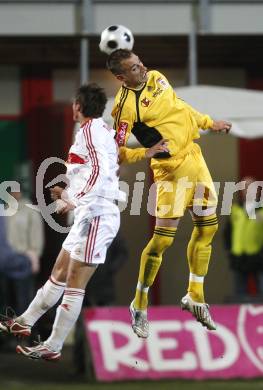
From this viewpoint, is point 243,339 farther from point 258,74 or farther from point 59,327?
point 59,327

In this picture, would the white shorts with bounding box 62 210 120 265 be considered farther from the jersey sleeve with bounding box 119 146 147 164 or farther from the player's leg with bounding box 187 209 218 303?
the jersey sleeve with bounding box 119 146 147 164

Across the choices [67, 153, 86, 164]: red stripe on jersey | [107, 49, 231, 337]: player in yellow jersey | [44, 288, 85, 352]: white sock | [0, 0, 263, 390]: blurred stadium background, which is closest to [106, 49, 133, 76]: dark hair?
[107, 49, 231, 337]: player in yellow jersey

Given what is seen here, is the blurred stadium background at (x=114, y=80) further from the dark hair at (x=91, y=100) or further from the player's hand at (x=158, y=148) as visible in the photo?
the player's hand at (x=158, y=148)

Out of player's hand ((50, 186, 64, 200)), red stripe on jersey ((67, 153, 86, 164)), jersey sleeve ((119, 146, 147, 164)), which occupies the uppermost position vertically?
jersey sleeve ((119, 146, 147, 164))

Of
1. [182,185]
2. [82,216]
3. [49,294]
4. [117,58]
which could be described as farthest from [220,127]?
[49,294]

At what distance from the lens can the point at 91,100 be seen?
A: 10.7 m

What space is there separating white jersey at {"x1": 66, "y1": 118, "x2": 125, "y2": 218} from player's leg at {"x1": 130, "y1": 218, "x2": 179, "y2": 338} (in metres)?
0.47

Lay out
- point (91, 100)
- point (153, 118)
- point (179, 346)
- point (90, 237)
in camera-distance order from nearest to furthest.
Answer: point (153, 118)
point (91, 100)
point (90, 237)
point (179, 346)

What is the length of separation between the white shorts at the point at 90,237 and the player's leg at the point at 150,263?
1.98 feet

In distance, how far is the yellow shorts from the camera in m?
10.3

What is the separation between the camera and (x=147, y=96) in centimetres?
1029

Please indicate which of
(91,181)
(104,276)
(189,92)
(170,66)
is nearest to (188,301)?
(91,181)

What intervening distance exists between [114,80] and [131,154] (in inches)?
542

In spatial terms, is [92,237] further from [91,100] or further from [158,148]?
[158,148]
